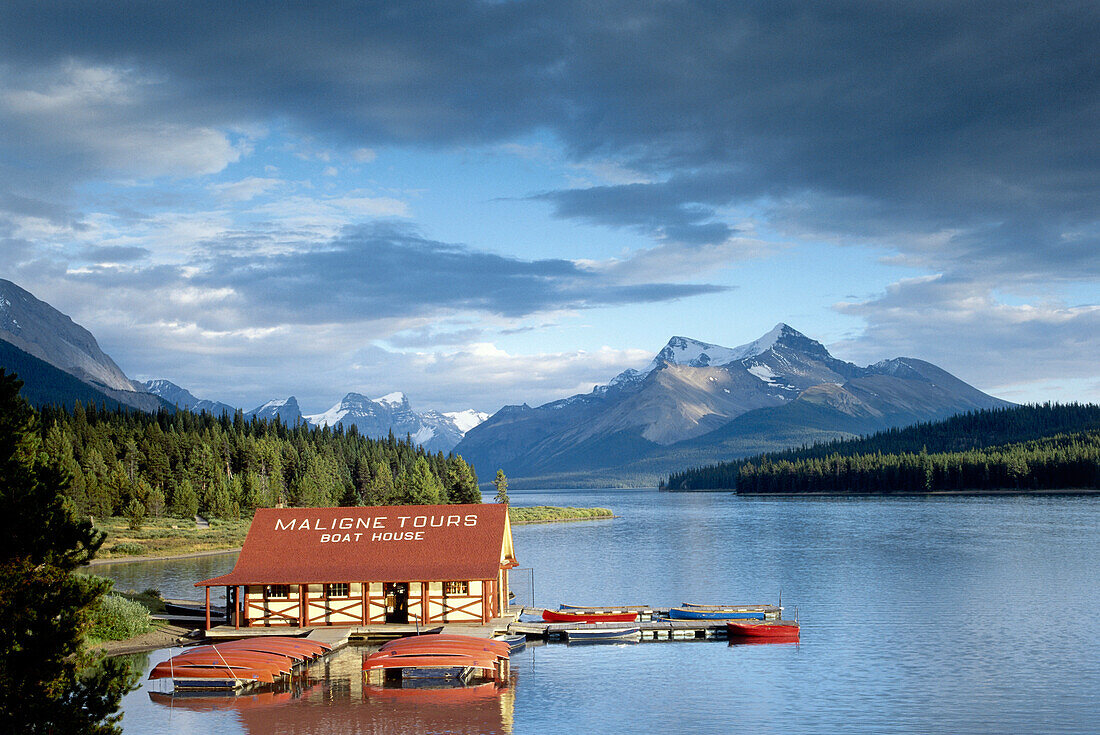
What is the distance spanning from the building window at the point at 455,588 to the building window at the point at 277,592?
30.3 ft

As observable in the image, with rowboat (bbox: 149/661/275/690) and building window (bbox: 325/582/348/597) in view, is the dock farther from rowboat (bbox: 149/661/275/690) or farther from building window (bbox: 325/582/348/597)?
rowboat (bbox: 149/661/275/690)

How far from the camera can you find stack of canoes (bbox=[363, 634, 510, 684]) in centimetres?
4566

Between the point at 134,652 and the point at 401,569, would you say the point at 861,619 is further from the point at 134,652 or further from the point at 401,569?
the point at 134,652

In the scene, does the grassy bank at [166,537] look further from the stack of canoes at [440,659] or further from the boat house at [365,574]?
the stack of canoes at [440,659]

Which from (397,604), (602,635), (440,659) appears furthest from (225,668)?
(602,635)

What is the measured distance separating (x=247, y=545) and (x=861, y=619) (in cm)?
4058

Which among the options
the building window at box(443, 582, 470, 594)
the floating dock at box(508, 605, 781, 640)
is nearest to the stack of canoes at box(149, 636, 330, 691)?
the building window at box(443, 582, 470, 594)

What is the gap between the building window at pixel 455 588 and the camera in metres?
57.6

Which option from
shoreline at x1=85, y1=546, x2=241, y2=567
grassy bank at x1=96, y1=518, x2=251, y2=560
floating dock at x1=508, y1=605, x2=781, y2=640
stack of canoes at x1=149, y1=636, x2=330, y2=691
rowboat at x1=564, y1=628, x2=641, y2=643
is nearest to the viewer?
stack of canoes at x1=149, y1=636, x2=330, y2=691

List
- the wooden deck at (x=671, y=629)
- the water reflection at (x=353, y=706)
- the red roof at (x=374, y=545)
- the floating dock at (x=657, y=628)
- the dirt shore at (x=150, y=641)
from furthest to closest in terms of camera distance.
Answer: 1. the wooden deck at (x=671, y=629)
2. the floating dock at (x=657, y=628)
3. the red roof at (x=374, y=545)
4. the dirt shore at (x=150, y=641)
5. the water reflection at (x=353, y=706)

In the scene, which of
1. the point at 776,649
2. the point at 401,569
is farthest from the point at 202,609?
the point at 776,649

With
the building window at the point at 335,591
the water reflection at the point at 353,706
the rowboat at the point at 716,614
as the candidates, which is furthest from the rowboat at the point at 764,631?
the building window at the point at 335,591

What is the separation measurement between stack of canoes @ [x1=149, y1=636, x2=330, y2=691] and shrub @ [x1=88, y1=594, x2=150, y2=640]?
10.0m

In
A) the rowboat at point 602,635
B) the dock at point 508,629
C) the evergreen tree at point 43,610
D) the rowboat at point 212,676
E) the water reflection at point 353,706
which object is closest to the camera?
the evergreen tree at point 43,610
